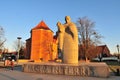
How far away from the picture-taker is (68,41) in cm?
1647

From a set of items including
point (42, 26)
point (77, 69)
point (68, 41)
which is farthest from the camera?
point (42, 26)

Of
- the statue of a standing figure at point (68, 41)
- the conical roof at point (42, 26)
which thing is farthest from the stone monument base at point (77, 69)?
the conical roof at point (42, 26)

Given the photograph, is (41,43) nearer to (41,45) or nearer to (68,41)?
(41,45)

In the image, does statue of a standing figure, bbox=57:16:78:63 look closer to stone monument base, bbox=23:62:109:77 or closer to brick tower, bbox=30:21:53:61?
stone monument base, bbox=23:62:109:77

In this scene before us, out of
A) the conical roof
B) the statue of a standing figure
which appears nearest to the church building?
the conical roof

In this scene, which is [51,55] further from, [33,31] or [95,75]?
[95,75]

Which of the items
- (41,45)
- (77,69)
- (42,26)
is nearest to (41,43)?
(41,45)

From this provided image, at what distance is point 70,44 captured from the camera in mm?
16312

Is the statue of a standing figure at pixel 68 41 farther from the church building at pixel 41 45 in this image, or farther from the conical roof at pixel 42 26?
the conical roof at pixel 42 26

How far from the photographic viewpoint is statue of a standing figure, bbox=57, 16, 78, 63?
1622 centimetres

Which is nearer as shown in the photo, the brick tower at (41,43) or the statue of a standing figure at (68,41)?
the statue of a standing figure at (68,41)

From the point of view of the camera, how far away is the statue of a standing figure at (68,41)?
16219 mm

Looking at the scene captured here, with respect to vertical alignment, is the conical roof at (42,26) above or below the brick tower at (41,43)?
above

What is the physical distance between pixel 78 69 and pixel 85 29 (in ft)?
111
